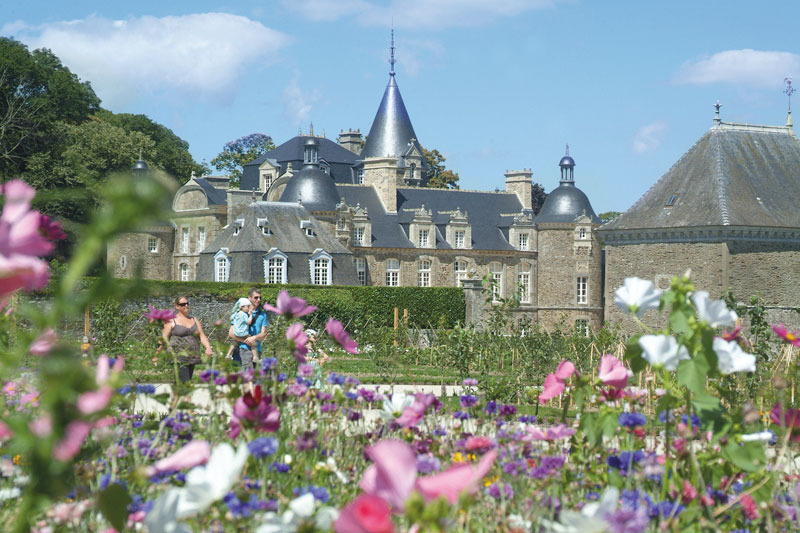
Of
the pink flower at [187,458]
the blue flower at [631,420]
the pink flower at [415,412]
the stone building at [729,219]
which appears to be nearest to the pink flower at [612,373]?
the blue flower at [631,420]

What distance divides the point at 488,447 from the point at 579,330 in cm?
1374

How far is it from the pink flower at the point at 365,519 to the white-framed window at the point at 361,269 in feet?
154

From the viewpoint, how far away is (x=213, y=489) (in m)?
1.70

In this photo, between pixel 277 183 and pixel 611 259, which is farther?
pixel 277 183

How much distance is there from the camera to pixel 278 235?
42.4 m

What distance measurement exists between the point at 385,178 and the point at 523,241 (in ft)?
26.2

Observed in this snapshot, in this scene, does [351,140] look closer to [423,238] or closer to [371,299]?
[423,238]

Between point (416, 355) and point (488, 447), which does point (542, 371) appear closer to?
point (416, 355)

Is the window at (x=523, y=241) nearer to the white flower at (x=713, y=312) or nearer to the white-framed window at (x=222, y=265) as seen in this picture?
the white-framed window at (x=222, y=265)

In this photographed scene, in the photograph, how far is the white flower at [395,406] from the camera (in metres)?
3.23

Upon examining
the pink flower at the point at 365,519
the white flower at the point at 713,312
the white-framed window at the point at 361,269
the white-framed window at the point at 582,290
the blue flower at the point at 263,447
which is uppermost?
the white-framed window at the point at 361,269

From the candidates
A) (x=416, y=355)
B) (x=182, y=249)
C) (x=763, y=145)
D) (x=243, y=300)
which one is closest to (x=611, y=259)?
(x=763, y=145)

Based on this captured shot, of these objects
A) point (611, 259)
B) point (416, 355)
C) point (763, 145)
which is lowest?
point (416, 355)

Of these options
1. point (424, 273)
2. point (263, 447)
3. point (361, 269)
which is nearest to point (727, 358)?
point (263, 447)
